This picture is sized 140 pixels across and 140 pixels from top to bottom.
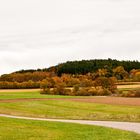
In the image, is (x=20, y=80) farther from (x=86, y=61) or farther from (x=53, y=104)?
(x=53, y=104)

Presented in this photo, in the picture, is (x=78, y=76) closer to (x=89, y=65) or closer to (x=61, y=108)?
(x=89, y=65)

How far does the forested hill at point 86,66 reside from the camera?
468 feet

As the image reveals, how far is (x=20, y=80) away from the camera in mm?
120062

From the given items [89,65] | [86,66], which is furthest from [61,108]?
[89,65]

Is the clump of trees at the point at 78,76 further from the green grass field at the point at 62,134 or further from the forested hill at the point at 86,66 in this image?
the green grass field at the point at 62,134

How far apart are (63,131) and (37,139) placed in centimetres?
474

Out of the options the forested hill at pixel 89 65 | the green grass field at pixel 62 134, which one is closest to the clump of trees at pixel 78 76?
the forested hill at pixel 89 65

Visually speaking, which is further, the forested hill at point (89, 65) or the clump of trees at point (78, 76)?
the forested hill at point (89, 65)

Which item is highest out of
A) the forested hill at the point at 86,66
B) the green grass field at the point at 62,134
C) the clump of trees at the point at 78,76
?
the forested hill at the point at 86,66

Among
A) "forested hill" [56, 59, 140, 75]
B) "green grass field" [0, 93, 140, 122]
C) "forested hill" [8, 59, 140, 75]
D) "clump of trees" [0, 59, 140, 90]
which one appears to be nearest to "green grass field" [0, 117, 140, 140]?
"green grass field" [0, 93, 140, 122]

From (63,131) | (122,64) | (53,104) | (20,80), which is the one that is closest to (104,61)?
(122,64)

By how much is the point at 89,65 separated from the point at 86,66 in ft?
3.27

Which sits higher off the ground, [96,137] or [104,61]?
[104,61]

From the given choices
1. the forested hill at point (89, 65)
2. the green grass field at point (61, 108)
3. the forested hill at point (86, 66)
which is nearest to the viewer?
the green grass field at point (61, 108)
